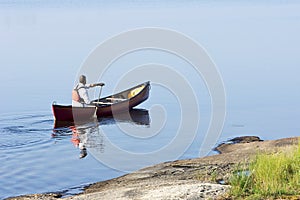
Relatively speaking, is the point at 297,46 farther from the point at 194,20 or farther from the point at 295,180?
the point at 295,180

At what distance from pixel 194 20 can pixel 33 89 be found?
2815 centimetres

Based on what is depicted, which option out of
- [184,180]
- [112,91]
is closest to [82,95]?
[112,91]

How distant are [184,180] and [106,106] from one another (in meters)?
10.5

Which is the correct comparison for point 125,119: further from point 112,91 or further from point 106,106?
point 112,91

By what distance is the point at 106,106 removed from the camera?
899 inches

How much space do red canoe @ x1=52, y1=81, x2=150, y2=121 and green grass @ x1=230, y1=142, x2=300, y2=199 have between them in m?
11.5

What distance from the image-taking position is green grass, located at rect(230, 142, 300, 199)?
10.1 m

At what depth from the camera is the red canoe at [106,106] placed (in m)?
22.2

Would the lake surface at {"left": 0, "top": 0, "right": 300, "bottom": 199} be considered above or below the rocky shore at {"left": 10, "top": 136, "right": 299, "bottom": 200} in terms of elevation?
above

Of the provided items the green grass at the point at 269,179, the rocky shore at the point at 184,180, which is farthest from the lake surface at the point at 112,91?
the green grass at the point at 269,179

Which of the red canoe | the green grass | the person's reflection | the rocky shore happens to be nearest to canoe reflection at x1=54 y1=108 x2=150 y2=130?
the red canoe

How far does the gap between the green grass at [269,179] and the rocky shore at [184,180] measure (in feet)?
0.85

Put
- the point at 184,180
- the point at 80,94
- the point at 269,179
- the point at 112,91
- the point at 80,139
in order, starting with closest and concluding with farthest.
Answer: the point at 269,179
the point at 184,180
the point at 80,139
the point at 80,94
the point at 112,91

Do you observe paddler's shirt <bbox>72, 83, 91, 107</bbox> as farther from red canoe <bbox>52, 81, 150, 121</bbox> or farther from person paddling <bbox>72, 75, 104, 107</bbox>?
red canoe <bbox>52, 81, 150, 121</bbox>
